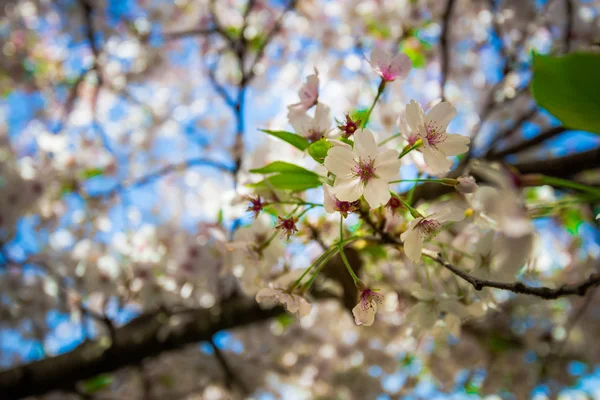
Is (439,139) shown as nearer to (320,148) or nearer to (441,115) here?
(441,115)

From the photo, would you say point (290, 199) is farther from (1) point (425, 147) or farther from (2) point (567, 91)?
(2) point (567, 91)

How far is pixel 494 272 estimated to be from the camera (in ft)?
3.15

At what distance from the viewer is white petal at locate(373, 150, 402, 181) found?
79 centimetres

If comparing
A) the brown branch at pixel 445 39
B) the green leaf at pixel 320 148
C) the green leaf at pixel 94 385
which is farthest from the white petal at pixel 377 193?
the green leaf at pixel 94 385

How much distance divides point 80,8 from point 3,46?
0.95m

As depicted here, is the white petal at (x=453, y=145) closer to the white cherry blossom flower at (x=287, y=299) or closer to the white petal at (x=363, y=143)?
the white petal at (x=363, y=143)

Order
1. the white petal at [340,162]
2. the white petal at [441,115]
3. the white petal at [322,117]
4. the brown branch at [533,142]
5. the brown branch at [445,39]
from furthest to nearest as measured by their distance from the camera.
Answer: the brown branch at [445,39] → the brown branch at [533,142] → the white petal at [322,117] → the white petal at [441,115] → the white petal at [340,162]

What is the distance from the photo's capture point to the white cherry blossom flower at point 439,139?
81 centimetres

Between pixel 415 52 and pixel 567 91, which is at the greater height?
pixel 567 91

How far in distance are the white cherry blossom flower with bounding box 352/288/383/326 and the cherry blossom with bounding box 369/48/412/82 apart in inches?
19.8

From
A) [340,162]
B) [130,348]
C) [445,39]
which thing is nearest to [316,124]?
[340,162]

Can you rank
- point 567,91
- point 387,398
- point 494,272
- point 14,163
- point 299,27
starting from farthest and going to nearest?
point 299,27
point 387,398
point 14,163
point 494,272
point 567,91

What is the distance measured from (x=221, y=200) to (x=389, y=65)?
134cm

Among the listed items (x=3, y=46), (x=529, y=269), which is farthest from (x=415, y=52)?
(x=3, y=46)
